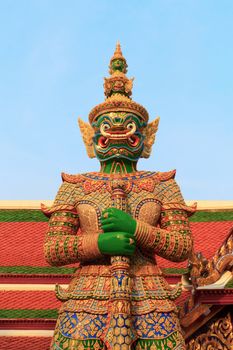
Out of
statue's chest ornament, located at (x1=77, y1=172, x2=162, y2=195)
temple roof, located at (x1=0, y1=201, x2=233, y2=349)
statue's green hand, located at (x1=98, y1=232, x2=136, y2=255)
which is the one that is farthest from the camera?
temple roof, located at (x1=0, y1=201, x2=233, y2=349)

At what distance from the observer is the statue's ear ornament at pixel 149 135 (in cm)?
607

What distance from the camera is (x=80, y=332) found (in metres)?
4.90

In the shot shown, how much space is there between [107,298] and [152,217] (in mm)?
886

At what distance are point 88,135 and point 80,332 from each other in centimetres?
219

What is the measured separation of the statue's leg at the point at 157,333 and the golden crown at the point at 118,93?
2019 millimetres

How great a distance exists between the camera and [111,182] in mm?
5559

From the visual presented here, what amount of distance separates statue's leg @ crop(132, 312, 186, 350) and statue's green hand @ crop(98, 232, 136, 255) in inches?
22.3

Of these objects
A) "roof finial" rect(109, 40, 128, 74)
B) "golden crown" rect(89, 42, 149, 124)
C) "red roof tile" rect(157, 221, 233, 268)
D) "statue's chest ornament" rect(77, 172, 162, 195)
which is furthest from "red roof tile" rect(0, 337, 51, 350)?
"roof finial" rect(109, 40, 128, 74)

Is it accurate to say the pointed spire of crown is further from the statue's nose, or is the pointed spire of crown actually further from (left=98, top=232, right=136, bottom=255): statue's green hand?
(left=98, top=232, right=136, bottom=255): statue's green hand

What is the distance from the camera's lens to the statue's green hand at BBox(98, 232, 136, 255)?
5.00m

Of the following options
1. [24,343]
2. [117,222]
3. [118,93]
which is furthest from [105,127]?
[24,343]

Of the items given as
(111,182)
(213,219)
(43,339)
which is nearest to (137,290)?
(111,182)

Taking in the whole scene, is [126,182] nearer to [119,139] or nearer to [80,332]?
[119,139]

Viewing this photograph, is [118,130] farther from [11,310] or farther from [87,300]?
[11,310]
